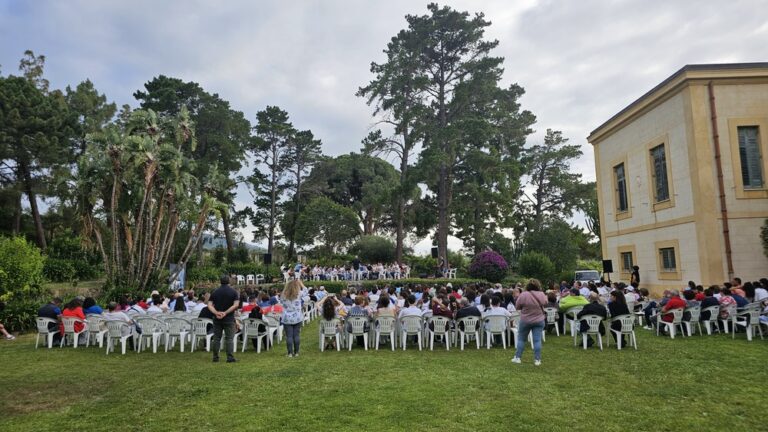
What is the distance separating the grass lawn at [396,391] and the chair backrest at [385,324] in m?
0.63

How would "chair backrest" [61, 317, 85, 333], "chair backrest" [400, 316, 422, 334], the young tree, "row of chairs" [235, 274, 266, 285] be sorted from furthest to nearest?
the young tree
"row of chairs" [235, 274, 266, 285]
"chair backrest" [61, 317, 85, 333]
"chair backrest" [400, 316, 422, 334]

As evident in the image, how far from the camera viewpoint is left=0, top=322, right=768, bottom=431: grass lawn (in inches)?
190

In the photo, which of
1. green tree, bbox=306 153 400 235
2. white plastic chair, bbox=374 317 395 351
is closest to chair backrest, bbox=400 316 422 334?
white plastic chair, bbox=374 317 395 351

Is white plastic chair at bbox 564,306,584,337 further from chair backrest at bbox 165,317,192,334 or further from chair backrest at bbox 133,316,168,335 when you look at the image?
chair backrest at bbox 133,316,168,335

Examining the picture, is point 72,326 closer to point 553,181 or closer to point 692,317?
point 692,317

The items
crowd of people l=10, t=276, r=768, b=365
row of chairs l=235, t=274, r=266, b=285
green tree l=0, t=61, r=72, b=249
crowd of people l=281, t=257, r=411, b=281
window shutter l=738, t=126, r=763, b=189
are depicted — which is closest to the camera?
crowd of people l=10, t=276, r=768, b=365

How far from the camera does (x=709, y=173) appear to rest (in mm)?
14547

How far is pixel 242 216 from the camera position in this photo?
136 feet

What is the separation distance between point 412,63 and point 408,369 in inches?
1037

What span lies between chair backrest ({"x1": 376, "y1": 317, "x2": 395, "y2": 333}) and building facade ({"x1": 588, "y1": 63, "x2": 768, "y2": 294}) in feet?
35.3

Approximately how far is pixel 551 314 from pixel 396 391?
240 inches

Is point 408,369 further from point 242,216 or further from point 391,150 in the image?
point 242,216

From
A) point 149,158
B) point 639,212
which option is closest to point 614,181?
point 639,212

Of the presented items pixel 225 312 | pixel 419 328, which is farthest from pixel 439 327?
pixel 225 312
